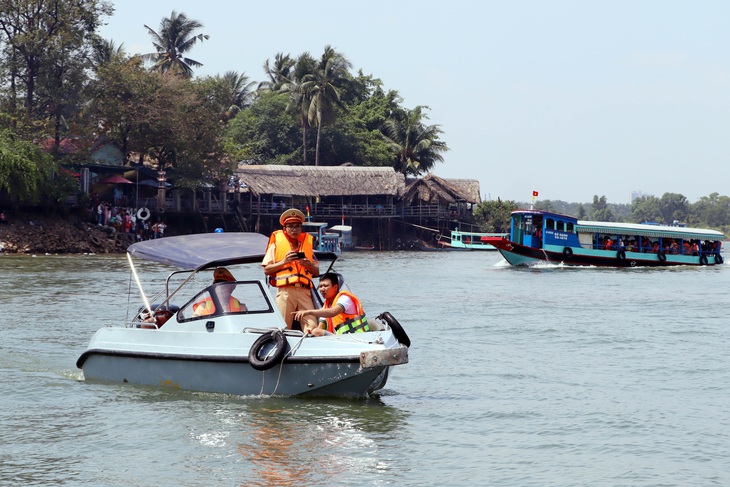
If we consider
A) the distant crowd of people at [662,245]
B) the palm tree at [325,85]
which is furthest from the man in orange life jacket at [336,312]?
the palm tree at [325,85]

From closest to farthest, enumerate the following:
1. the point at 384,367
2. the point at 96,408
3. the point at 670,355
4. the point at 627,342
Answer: the point at 384,367, the point at 96,408, the point at 670,355, the point at 627,342

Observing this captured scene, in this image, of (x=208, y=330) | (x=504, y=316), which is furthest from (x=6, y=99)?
(x=208, y=330)

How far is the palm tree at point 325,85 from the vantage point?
62469mm

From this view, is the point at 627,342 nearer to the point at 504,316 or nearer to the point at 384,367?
the point at 504,316

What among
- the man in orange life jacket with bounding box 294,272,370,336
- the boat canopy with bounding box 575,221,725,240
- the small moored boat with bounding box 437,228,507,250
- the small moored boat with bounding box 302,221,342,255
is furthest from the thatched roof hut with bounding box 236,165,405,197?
the man in orange life jacket with bounding box 294,272,370,336

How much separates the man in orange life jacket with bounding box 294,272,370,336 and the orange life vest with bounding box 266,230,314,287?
0.23m

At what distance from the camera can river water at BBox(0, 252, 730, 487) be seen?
8805 millimetres

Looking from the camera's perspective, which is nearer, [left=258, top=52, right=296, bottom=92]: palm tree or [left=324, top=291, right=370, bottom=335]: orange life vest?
[left=324, top=291, right=370, bottom=335]: orange life vest

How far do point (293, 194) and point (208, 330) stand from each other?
47785mm

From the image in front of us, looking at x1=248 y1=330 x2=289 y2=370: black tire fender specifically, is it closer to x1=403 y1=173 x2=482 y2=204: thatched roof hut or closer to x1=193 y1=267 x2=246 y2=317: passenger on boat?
x1=193 y1=267 x2=246 y2=317: passenger on boat

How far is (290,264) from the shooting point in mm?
11070

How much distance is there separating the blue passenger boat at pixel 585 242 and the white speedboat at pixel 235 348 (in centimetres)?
2921

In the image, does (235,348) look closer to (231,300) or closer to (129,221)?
(231,300)

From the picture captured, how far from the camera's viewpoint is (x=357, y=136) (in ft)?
230
